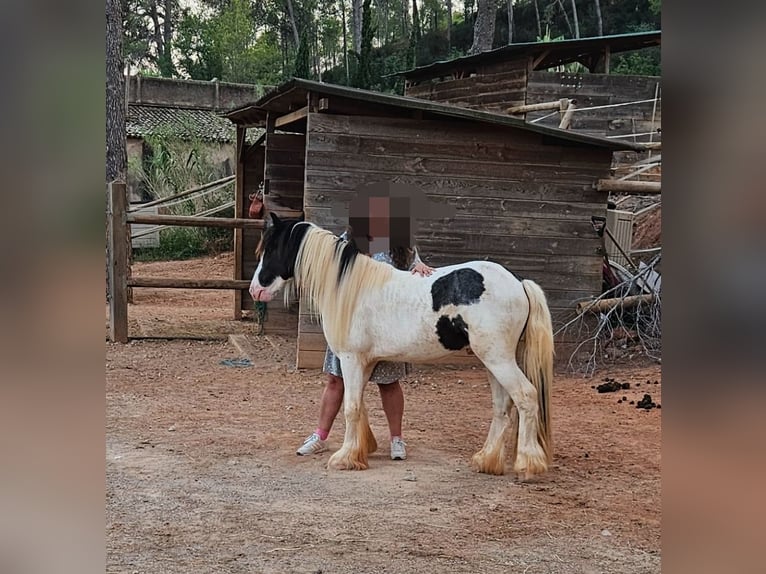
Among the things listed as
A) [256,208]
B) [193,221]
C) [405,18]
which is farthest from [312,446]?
[405,18]

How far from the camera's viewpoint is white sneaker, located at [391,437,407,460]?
4097 mm

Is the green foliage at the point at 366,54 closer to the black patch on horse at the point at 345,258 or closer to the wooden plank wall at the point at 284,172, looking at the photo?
the wooden plank wall at the point at 284,172

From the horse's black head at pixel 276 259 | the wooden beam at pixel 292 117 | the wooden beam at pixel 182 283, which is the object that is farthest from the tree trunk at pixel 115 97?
the horse's black head at pixel 276 259

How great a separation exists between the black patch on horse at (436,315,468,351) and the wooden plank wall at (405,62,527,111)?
9357 millimetres

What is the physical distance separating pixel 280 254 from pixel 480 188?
10.6ft

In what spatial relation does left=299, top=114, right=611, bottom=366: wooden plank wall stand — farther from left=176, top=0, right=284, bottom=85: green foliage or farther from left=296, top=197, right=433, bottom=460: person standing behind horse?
left=176, top=0, right=284, bottom=85: green foliage

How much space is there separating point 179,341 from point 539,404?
17.0ft

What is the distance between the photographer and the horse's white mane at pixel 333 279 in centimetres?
385

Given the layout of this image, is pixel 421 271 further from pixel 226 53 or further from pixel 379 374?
pixel 226 53

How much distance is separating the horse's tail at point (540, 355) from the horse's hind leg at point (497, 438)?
0.21 meters

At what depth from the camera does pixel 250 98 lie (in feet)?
Result: 79.3
